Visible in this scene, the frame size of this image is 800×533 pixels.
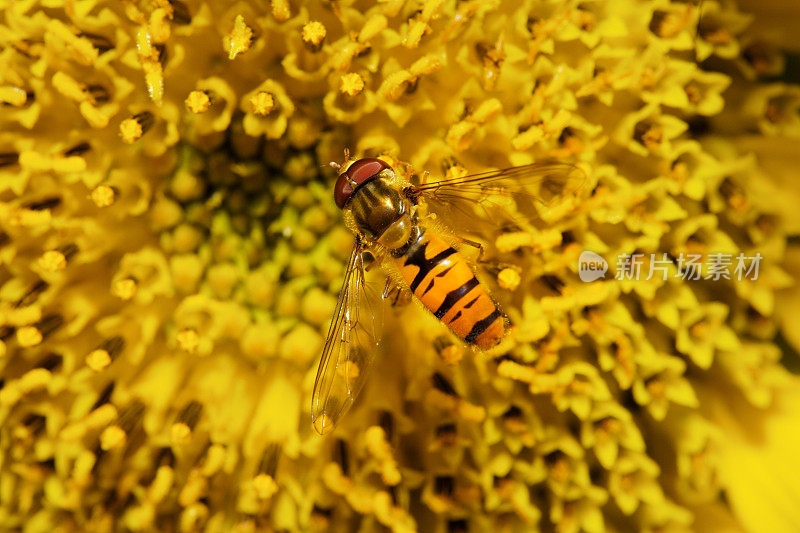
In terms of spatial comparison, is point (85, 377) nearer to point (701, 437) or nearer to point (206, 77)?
point (206, 77)

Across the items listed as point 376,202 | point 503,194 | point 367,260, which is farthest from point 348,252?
point 503,194

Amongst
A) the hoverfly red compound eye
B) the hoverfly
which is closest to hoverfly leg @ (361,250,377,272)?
the hoverfly

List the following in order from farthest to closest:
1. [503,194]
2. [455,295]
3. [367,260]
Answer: [367,260] → [503,194] → [455,295]

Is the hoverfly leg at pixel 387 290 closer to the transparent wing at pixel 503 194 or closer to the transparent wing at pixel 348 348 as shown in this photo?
the transparent wing at pixel 348 348

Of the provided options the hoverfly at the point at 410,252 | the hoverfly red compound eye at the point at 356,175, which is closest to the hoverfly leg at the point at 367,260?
the hoverfly at the point at 410,252

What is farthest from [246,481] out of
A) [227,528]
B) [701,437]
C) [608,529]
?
[701,437]

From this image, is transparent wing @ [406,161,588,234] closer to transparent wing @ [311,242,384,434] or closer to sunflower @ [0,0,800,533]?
sunflower @ [0,0,800,533]

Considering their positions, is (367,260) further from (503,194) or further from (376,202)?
(503,194)
